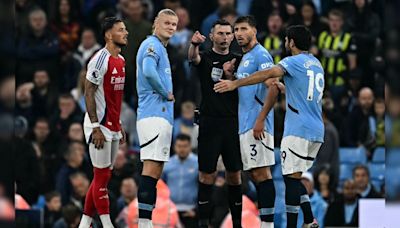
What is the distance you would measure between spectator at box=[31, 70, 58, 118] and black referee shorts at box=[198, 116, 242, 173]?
853 centimetres

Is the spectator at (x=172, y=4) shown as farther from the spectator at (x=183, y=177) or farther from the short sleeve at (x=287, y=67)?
the short sleeve at (x=287, y=67)

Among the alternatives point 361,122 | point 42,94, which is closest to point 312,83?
point 361,122

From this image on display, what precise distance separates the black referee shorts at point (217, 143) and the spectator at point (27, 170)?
7.48 m

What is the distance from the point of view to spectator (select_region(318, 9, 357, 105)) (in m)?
19.4

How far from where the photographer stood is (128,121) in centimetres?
1941

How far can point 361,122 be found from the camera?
62.0 ft

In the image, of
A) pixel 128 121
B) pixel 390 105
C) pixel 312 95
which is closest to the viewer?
pixel 390 105

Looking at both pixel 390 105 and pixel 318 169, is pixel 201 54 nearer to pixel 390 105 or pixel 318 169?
pixel 390 105

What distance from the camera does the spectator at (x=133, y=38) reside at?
63.7 feet

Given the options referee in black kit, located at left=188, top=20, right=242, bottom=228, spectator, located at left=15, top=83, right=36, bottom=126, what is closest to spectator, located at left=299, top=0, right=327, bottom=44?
spectator, located at left=15, top=83, right=36, bottom=126

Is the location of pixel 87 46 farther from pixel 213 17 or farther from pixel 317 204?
pixel 317 204

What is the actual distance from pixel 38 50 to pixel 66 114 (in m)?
1.75

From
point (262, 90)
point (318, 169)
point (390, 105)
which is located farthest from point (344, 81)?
point (390, 105)

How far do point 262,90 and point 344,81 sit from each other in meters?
7.65
